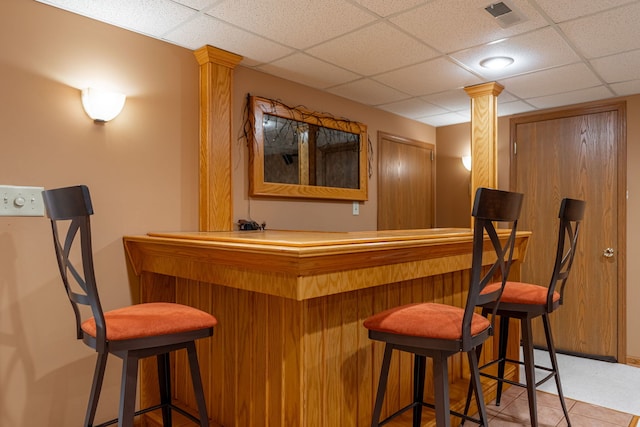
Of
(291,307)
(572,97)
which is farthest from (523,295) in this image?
(572,97)

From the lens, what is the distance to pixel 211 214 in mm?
2703

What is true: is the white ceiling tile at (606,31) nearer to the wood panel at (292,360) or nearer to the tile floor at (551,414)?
the wood panel at (292,360)

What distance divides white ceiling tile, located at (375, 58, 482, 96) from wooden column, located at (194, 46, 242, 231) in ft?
3.79

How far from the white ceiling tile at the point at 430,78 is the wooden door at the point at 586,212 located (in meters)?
1.19

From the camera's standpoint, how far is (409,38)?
254 cm

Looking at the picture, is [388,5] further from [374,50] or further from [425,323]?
[425,323]

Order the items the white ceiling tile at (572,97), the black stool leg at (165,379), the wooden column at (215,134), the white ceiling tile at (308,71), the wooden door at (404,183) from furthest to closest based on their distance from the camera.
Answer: the wooden door at (404,183), the white ceiling tile at (572,97), the white ceiling tile at (308,71), the wooden column at (215,134), the black stool leg at (165,379)

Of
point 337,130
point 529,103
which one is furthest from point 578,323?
point 337,130

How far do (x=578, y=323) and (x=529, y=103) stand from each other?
6.55 feet

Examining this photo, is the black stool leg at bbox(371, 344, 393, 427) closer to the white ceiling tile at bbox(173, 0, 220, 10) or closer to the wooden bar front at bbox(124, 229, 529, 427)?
the wooden bar front at bbox(124, 229, 529, 427)

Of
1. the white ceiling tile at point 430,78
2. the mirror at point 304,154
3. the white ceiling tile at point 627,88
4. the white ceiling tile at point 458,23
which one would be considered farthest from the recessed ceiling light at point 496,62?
the mirror at point 304,154

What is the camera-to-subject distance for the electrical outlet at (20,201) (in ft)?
6.52

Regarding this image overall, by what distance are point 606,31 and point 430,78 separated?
113cm

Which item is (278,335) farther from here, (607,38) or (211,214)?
(607,38)
